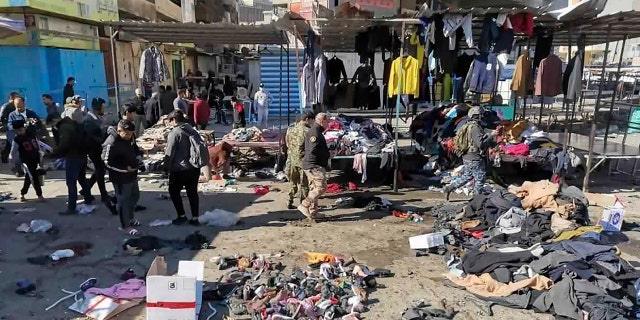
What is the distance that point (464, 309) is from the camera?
538 cm

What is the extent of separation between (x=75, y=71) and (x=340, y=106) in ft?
43.9

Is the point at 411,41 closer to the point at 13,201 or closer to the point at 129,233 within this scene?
the point at 129,233

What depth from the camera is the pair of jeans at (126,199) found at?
24.2 feet

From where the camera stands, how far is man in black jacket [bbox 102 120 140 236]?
23.1 ft

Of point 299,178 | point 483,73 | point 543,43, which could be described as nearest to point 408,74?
point 483,73

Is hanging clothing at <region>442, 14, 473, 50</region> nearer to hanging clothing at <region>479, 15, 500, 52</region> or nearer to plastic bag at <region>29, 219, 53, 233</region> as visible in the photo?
hanging clothing at <region>479, 15, 500, 52</region>

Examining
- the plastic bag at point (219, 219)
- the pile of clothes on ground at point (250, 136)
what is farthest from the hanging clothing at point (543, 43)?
the plastic bag at point (219, 219)

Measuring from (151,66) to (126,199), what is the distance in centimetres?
765

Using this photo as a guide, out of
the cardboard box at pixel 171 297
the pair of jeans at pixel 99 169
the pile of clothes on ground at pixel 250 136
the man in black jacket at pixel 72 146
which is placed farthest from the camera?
the pile of clothes on ground at pixel 250 136

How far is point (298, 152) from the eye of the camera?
834 cm

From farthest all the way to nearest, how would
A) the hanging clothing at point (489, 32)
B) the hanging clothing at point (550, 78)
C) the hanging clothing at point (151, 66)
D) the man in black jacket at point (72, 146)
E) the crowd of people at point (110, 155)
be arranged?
the hanging clothing at point (151, 66), the hanging clothing at point (550, 78), the hanging clothing at point (489, 32), the man in black jacket at point (72, 146), the crowd of people at point (110, 155)

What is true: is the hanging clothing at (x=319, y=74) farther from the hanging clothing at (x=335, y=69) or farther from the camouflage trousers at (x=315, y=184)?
Result: the camouflage trousers at (x=315, y=184)

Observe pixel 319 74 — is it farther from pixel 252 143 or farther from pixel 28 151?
pixel 28 151

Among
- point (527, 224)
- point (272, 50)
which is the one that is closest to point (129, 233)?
point (527, 224)
